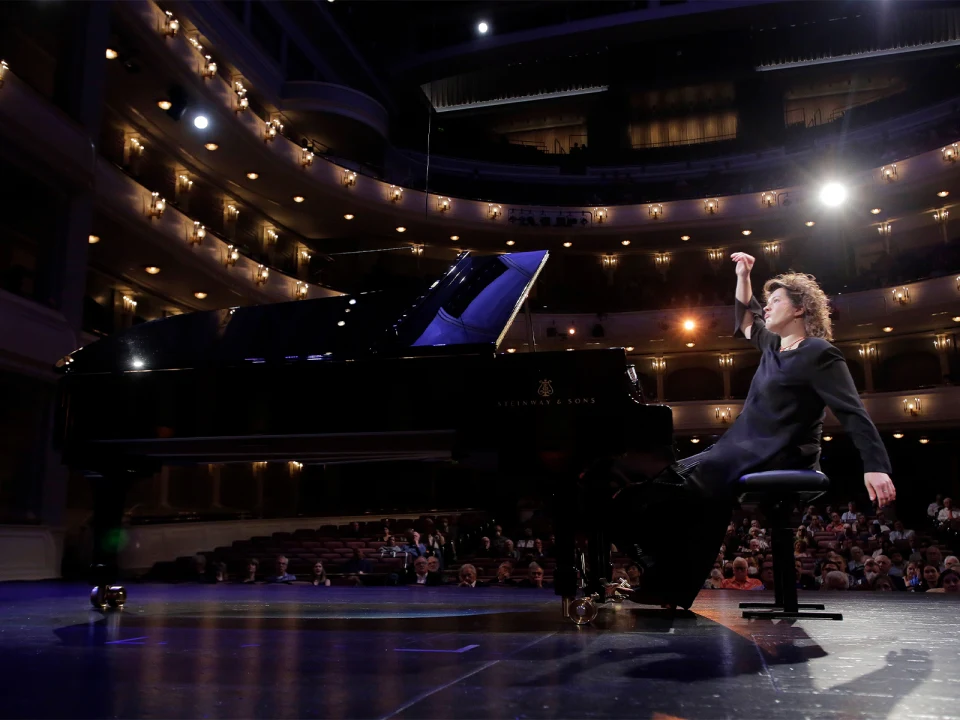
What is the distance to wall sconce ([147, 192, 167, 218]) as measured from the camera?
12805 mm

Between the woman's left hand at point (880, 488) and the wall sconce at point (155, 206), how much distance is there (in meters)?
12.5

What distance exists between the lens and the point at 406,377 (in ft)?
11.3

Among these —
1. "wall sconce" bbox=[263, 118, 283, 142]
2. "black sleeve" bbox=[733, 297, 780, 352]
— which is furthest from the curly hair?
"wall sconce" bbox=[263, 118, 283, 142]

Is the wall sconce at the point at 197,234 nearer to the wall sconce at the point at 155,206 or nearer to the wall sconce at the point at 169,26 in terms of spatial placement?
the wall sconce at the point at 155,206

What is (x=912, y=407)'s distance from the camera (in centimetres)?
1806

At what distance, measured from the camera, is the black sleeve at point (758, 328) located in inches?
134

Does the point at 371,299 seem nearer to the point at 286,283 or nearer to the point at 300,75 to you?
the point at 286,283

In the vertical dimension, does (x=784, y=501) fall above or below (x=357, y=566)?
above

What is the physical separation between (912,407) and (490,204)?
11909 millimetres

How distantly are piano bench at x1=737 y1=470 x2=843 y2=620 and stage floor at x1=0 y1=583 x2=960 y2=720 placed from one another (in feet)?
0.57

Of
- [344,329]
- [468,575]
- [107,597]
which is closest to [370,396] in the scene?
[344,329]

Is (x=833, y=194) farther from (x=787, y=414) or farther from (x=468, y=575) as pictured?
(x=787, y=414)

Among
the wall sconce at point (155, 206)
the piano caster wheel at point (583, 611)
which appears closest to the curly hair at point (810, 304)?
the piano caster wheel at point (583, 611)

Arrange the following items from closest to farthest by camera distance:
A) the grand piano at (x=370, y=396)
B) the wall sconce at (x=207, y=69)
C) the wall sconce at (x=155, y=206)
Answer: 1. the grand piano at (x=370, y=396)
2. the wall sconce at (x=155, y=206)
3. the wall sconce at (x=207, y=69)
